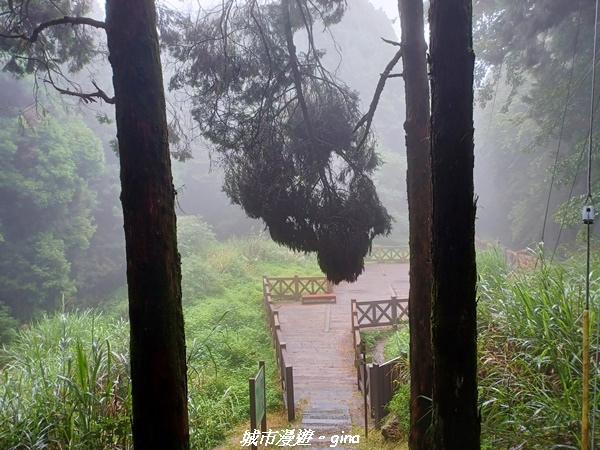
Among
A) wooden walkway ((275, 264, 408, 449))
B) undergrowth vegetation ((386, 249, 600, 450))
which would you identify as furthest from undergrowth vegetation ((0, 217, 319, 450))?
undergrowth vegetation ((386, 249, 600, 450))

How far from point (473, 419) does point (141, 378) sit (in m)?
1.63

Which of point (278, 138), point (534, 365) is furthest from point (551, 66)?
point (534, 365)

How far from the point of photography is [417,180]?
145 inches

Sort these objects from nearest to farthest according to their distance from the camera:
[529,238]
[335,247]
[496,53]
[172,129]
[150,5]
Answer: [150,5], [335,247], [172,129], [496,53], [529,238]

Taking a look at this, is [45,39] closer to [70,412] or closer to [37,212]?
[70,412]

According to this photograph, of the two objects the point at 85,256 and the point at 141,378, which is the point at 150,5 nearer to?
the point at 141,378

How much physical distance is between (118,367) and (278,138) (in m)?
2.88

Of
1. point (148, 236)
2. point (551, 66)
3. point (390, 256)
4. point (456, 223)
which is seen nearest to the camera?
point (456, 223)

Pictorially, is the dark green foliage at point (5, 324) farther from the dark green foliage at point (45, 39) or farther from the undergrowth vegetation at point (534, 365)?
the undergrowth vegetation at point (534, 365)

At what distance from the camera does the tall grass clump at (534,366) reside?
2900mm

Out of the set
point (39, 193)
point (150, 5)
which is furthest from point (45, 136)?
point (150, 5)

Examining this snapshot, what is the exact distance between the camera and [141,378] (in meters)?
2.19

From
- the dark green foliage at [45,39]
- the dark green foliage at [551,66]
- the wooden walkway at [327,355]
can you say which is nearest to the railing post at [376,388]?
the wooden walkway at [327,355]

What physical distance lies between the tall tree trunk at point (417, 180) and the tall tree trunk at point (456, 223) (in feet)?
5.16
